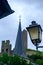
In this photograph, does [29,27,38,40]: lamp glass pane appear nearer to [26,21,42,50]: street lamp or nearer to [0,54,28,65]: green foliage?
[26,21,42,50]: street lamp

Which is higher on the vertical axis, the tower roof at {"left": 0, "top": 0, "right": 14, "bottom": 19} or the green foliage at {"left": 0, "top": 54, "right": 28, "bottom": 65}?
the tower roof at {"left": 0, "top": 0, "right": 14, "bottom": 19}

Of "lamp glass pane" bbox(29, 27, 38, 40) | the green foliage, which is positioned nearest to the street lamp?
"lamp glass pane" bbox(29, 27, 38, 40)

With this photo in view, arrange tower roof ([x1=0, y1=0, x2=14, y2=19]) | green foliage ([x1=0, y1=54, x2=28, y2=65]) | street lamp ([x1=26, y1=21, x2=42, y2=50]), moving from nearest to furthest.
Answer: street lamp ([x1=26, y1=21, x2=42, y2=50])
tower roof ([x1=0, y1=0, x2=14, y2=19])
green foliage ([x1=0, y1=54, x2=28, y2=65])

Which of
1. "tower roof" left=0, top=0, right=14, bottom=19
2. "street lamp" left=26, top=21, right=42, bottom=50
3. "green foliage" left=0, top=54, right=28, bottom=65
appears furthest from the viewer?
"green foliage" left=0, top=54, right=28, bottom=65

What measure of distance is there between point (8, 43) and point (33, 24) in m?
49.8

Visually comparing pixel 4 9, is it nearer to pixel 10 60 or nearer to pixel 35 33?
pixel 35 33

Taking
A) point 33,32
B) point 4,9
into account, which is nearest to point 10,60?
point 4,9

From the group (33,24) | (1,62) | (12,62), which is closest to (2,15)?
(33,24)

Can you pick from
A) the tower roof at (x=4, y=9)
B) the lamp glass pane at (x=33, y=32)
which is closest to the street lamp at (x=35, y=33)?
the lamp glass pane at (x=33, y=32)

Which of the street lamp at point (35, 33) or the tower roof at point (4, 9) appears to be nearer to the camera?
the street lamp at point (35, 33)

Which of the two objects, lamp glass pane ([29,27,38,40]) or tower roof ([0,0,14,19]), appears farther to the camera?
tower roof ([0,0,14,19])

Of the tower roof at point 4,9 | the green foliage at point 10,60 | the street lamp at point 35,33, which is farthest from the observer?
the green foliage at point 10,60

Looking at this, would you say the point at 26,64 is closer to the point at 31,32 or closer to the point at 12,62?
the point at 12,62

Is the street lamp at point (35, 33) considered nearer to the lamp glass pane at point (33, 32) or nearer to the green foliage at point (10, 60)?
the lamp glass pane at point (33, 32)
